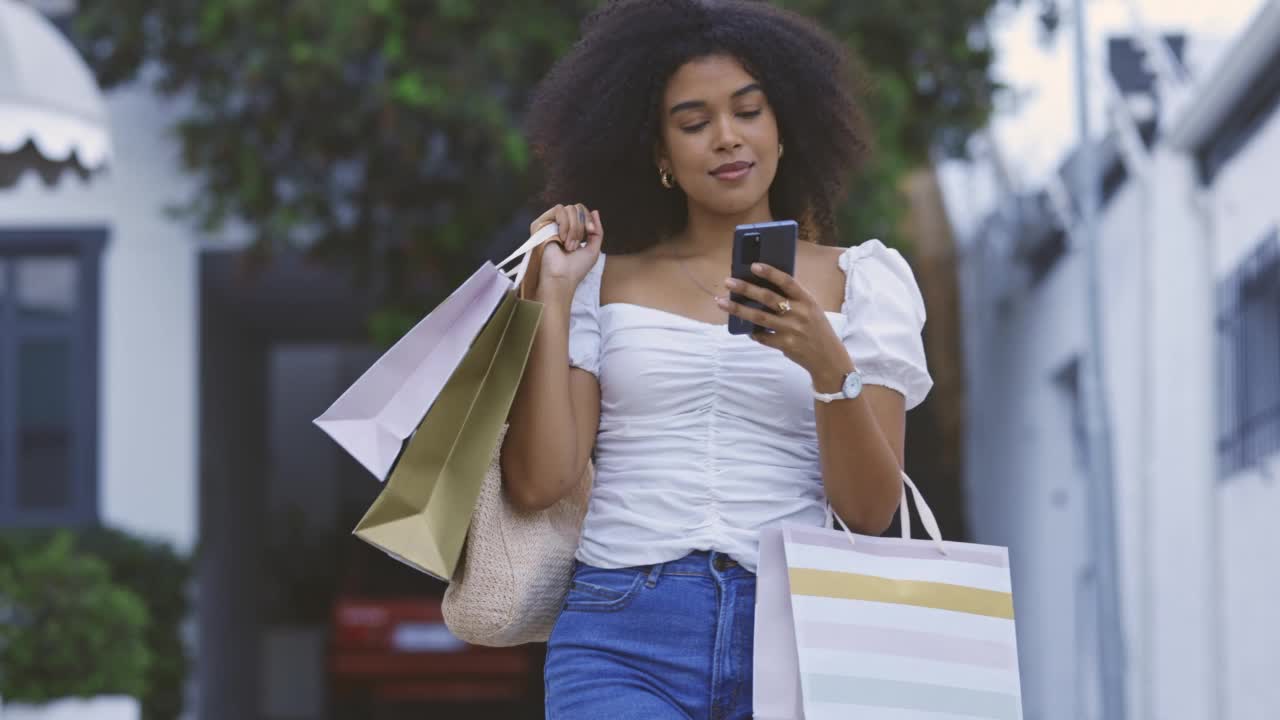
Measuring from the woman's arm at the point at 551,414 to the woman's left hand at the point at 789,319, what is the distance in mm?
323

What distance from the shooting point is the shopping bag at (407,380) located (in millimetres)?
2635

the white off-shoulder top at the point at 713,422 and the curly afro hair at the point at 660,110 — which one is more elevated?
the curly afro hair at the point at 660,110

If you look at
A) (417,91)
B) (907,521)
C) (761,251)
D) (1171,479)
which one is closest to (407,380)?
(761,251)

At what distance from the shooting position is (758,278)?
102 inches

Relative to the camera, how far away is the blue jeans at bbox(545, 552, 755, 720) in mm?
2674

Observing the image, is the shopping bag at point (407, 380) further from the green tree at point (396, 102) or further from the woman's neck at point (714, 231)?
the green tree at point (396, 102)

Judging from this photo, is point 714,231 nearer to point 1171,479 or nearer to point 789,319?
point 789,319

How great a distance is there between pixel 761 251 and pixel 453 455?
1.75 ft

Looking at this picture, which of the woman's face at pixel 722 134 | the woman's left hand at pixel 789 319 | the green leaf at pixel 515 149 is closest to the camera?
the woman's left hand at pixel 789 319

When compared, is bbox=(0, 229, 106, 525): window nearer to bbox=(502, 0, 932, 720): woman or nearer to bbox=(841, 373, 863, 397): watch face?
bbox=(502, 0, 932, 720): woman

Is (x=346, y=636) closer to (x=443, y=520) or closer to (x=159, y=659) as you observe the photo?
(x=159, y=659)

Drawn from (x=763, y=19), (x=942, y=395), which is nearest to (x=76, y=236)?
(x=942, y=395)

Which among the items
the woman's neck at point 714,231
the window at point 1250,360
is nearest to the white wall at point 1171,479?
the window at point 1250,360

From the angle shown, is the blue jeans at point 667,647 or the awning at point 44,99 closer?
the blue jeans at point 667,647
